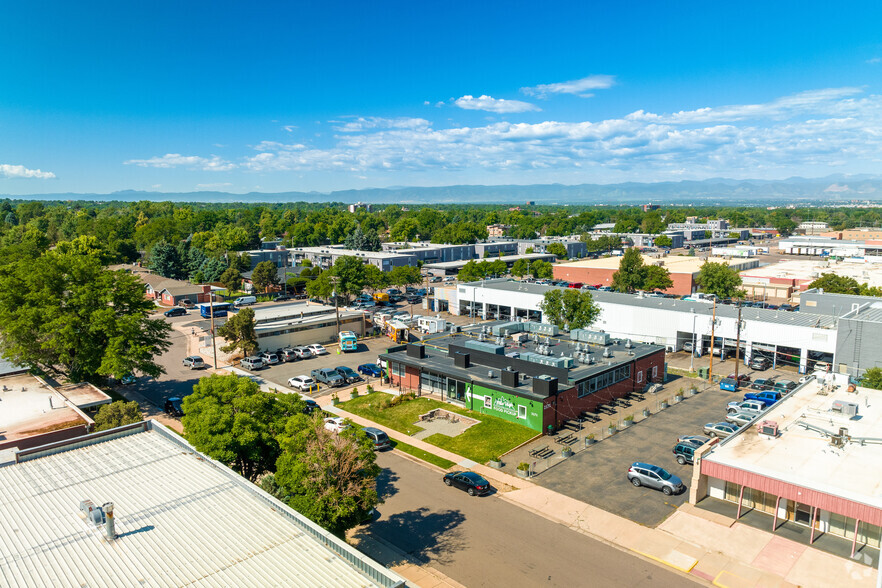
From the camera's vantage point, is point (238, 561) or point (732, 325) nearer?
point (238, 561)

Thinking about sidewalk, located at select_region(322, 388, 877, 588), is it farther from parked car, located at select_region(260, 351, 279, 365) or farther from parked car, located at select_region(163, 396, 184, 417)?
parked car, located at select_region(260, 351, 279, 365)

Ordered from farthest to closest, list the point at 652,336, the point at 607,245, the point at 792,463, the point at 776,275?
the point at 607,245 → the point at 776,275 → the point at 652,336 → the point at 792,463

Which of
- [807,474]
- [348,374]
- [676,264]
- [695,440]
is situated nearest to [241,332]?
[348,374]

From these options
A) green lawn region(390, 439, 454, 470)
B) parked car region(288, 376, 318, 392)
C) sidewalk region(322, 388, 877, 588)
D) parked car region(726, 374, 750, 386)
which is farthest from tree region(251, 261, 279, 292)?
sidewalk region(322, 388, 877, 588)

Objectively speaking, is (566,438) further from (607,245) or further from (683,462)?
(607,245)

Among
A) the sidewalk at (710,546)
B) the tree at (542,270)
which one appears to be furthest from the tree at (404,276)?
the sidewalk at (710,546)

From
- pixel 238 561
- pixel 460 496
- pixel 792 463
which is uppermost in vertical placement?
pixel 238 561

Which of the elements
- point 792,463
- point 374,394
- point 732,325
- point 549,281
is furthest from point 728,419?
point 549,281
